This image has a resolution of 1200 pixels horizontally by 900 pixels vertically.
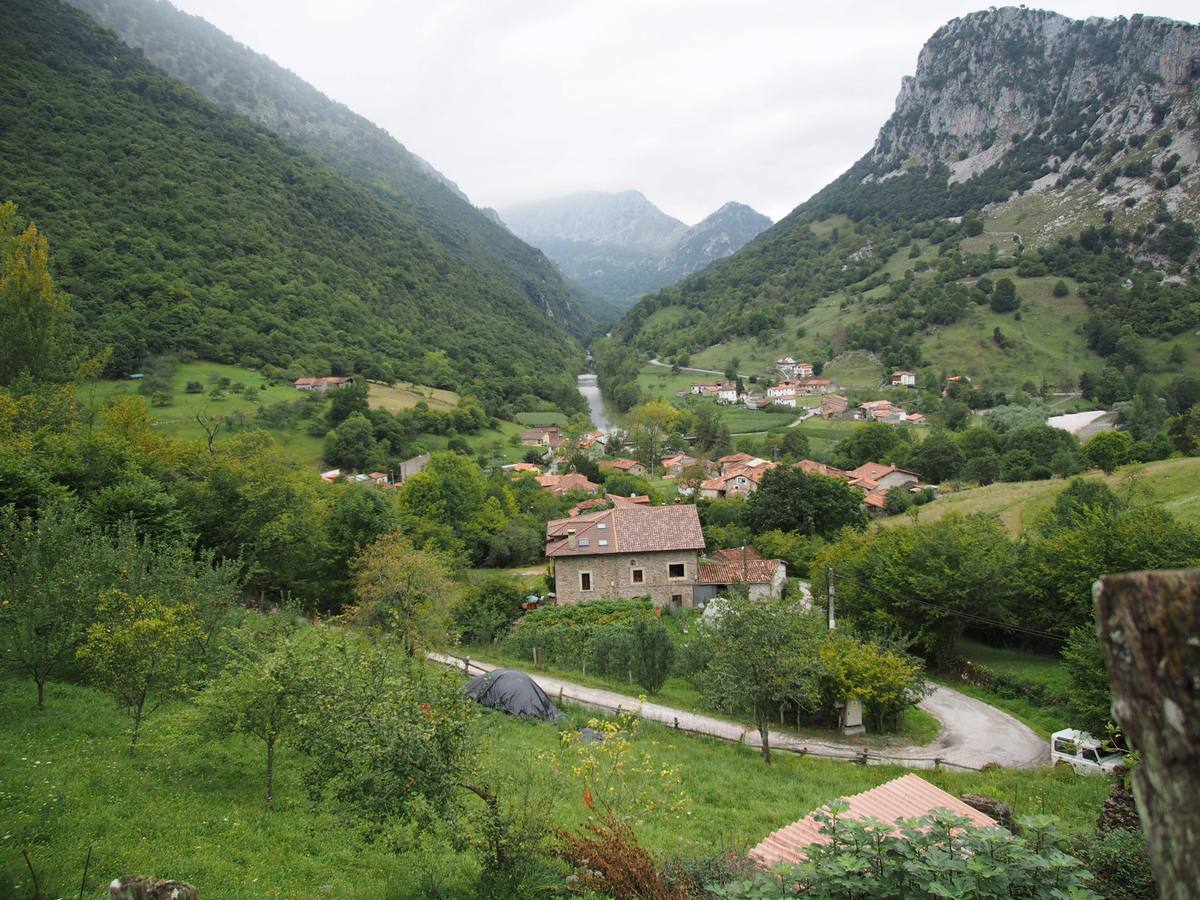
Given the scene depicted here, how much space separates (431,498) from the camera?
Result: 41.4m

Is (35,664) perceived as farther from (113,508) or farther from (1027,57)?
(1027,57)

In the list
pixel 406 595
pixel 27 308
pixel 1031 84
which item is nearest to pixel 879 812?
pixel 406 595

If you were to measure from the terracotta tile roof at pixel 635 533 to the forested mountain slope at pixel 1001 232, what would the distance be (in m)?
83.2

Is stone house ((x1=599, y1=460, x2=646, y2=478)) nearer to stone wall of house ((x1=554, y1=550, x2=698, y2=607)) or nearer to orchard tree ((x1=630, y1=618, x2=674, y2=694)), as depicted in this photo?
stone wall of house ((x1=554, y1=550, x2=698, y2=607))

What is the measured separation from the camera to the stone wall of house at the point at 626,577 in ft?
111

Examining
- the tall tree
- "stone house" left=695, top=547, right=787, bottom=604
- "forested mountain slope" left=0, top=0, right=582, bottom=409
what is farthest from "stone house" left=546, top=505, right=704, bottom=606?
"forested mountain slope" left=0, top=0, right=582, bottom=409

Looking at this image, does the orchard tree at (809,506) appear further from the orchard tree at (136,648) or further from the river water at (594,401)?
the river water at (594,401)

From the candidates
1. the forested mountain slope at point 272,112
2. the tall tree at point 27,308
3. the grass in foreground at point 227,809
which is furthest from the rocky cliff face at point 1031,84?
the tall tree at point 27,308

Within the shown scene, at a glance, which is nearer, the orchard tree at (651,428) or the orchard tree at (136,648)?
the orchard tree at (136,648)

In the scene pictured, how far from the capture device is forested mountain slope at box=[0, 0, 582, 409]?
69.4 metres

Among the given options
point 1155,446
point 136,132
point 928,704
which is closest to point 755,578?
point 928,704

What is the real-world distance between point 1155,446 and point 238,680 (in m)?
65.0

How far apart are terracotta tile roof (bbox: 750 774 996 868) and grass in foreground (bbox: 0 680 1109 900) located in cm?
110

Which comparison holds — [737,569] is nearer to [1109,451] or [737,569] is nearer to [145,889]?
[145,889]
